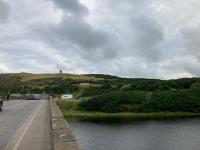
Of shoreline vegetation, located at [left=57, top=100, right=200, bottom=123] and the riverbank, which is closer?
shoreline vegetation, located at [left=57, top=100, right=200, bottom=123]

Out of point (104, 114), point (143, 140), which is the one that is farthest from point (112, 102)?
point (143, 140)

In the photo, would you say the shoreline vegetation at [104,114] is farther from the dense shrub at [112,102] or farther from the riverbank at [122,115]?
the dense shrub at [112,102]

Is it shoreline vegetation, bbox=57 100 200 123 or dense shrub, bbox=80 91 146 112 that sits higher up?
dense shrub, bbox=80 91 146 112

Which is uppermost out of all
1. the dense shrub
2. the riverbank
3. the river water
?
the dense shrub

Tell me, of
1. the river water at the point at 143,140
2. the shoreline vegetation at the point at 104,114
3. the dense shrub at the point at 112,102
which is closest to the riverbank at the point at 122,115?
the shoreline vegetation at the point at 104,114

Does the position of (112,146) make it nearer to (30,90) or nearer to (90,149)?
(90,149)

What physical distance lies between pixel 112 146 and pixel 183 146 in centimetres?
1061

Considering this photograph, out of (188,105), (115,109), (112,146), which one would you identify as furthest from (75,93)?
(112,146)

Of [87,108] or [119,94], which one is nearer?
[87,108]

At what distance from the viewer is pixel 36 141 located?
1587 cm

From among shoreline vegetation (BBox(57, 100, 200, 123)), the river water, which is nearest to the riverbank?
shoreline vegetation (BBox(57, 100, 200, 123))

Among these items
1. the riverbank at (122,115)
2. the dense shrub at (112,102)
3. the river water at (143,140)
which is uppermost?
the dense shrub at (112,102)

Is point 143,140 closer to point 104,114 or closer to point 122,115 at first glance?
point 122,115

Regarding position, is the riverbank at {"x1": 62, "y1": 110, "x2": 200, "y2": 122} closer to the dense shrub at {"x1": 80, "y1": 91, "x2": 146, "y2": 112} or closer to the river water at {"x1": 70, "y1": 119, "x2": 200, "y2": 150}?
the dense shrub at {"x1": 80, "y1": 91, "x2": 146, "y2": 112}
